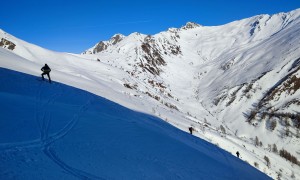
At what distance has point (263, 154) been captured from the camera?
4091cm

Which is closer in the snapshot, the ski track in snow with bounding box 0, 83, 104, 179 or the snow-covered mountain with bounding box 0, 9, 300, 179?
the ski track in snow with bounding box 0, 83, 104, 179

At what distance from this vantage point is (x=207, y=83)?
8900cm

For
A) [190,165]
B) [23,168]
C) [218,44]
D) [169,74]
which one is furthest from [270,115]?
[218,44]

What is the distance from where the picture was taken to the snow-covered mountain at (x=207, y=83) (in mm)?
34562

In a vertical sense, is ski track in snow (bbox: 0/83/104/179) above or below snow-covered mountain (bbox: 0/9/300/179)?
below

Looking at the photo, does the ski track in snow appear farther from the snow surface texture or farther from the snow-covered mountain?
the snow-covered mountain

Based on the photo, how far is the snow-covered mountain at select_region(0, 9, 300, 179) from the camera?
34562 millimetres

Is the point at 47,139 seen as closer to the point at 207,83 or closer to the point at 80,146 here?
the point at 80,146

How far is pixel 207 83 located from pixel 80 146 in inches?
3191

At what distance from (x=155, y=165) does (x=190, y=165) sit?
196cm

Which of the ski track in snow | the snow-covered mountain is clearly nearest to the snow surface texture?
the ski track in snow

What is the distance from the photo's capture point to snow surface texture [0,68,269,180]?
27.5 ft

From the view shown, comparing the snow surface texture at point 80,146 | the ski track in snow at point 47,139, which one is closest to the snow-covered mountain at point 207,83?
the snow surface texture at point 80,146

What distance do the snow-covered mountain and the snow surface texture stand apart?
38.0ft
